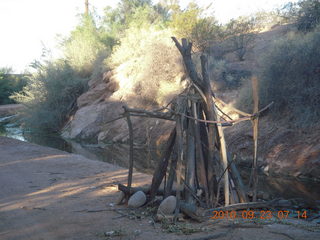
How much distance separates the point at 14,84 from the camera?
58594mm

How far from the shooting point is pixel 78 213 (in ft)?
23.5

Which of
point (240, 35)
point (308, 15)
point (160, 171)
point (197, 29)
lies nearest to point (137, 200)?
point (160, 171)

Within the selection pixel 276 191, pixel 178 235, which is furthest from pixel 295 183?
pixel 178 235

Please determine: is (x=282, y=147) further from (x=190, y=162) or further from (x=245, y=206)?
(x=190, y=162)

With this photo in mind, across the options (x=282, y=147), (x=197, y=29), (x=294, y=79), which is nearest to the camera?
(x=282, y=147)

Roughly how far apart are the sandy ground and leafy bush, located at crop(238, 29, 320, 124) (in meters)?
7.53

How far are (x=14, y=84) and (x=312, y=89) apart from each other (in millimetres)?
52433

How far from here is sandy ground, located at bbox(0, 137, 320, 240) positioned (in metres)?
5.68

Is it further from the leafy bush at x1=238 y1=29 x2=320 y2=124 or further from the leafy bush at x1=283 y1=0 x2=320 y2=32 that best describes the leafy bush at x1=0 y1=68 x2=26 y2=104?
the leafy bush at x1=238 y1=29 x2=320 y2=124

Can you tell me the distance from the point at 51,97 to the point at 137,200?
27.8m

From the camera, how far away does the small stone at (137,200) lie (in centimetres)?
723

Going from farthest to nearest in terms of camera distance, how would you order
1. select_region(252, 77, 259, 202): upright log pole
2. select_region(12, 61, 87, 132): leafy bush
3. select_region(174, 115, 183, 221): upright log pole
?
select_region(12, 61, 87, 132): leafy bush → select_region(252, 77, 259, 202): upright log pole → select_region(174, 115, 183, 221): upright log pole

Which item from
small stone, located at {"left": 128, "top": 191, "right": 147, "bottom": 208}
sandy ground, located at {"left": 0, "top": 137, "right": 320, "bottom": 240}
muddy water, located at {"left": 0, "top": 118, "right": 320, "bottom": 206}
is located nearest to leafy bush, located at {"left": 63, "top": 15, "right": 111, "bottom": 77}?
muddy water, located at {"left": 0, "top": 118, "right": 320, "bottom": 206}

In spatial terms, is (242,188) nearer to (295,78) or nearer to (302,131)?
(302,131)
